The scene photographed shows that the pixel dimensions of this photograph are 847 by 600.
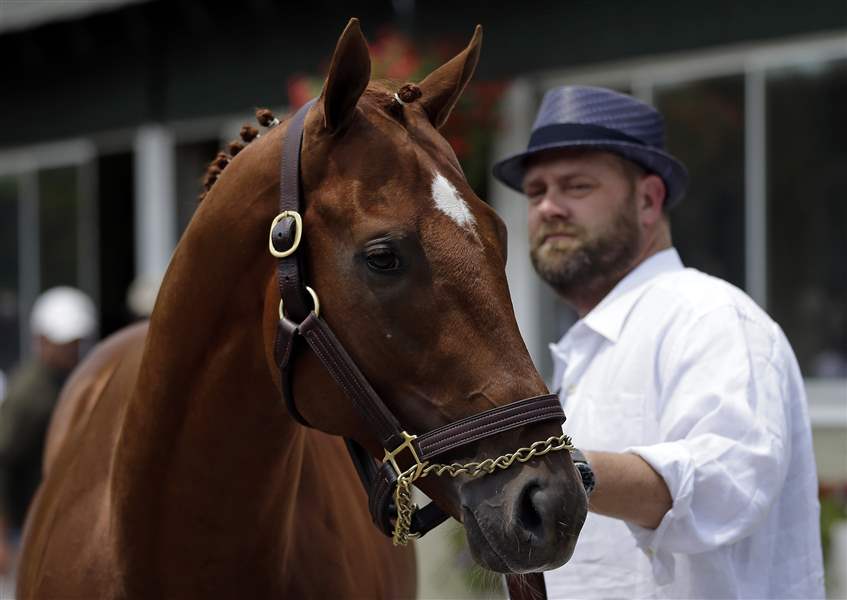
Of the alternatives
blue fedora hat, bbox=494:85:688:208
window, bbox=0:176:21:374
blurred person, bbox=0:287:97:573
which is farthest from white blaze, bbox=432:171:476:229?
window, bbox=0:176:21:374

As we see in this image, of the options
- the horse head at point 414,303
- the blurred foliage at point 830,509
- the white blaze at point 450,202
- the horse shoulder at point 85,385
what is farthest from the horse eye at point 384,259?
the blurred foliage at point 830,509

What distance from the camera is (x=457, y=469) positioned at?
181 centimetres

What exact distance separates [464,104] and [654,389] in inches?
210

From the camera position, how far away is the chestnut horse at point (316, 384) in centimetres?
183

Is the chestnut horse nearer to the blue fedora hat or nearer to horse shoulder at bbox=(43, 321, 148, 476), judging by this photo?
the blue fedora hat

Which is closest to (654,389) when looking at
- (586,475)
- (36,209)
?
(586,475)

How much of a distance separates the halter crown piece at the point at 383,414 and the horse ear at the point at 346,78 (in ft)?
0.35

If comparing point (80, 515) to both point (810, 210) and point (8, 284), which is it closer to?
point (810, 210)

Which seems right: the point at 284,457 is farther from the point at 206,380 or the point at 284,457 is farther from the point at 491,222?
the point at 491,222

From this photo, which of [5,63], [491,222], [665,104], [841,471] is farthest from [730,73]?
[5,63]

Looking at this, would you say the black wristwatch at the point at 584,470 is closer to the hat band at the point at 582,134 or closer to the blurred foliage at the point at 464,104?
the hat band at the point at 582,134

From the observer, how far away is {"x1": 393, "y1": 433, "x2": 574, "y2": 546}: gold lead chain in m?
1.78

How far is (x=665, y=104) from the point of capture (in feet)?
24.8

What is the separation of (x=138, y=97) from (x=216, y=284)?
358 inches
